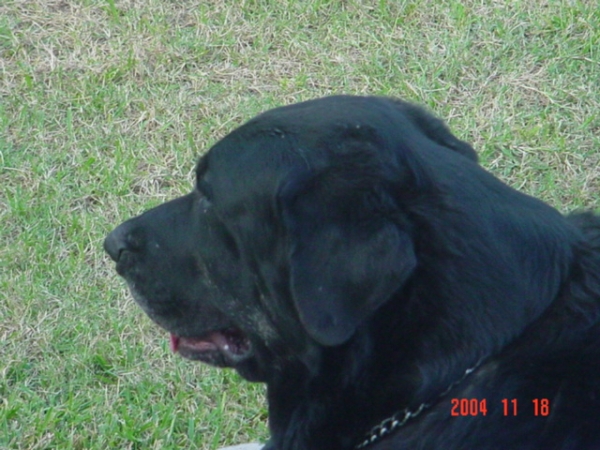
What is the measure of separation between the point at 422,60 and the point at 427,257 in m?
3.66

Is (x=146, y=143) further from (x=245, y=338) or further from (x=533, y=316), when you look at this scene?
(x=533, y=316)

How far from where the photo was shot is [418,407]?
2285 mm

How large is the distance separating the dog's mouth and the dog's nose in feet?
0.98

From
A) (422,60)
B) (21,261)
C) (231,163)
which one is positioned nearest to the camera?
(231,163)

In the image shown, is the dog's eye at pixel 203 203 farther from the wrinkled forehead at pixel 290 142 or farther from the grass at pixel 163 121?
the grass at pixel 163 121

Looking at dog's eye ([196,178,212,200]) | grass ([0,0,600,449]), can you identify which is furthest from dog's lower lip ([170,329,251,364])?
grass ([0,0,600,449])

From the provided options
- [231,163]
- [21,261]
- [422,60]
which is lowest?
[21,261]

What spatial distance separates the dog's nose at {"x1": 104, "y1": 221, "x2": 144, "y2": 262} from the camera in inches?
A: 106

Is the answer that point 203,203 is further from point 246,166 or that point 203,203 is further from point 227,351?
point 227,351

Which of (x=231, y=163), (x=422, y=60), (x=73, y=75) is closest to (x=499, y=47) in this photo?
(x=422, y=60)

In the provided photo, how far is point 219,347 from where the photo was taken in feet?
8.77
